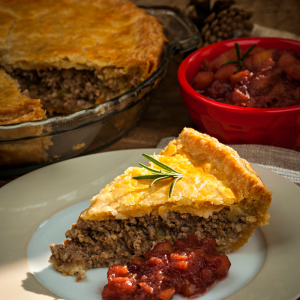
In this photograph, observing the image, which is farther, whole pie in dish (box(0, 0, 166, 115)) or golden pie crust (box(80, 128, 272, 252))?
whole pie in dish (box(0, 0, 166, 115))

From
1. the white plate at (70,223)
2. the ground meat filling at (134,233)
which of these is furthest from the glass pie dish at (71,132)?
the ground meat filling at (134,233)

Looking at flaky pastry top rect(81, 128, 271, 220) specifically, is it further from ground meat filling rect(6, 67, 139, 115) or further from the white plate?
ground meat filling rect(6, 67, 139, 115)

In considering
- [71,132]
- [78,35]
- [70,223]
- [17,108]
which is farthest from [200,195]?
[78,35]

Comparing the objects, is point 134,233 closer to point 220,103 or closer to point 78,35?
point 220,103

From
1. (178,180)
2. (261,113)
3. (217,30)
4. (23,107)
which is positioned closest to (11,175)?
(23,107)

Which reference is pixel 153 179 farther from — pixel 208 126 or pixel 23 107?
pixel 23 107

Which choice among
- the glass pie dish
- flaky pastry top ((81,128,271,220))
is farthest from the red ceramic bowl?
flaky pastry top ((81,128,271,220))

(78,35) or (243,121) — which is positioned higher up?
(78,35)
